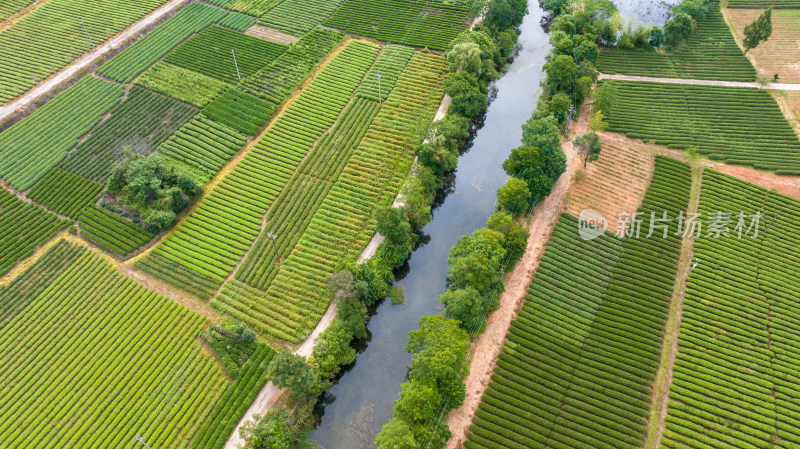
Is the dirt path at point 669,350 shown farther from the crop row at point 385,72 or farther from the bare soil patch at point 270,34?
the bare soil patch at point 270,34

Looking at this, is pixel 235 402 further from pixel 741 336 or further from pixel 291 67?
pixel 291 67

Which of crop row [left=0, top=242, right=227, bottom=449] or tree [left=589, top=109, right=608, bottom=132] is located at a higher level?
tree [left=589, top=109, right=608, bottom=132]

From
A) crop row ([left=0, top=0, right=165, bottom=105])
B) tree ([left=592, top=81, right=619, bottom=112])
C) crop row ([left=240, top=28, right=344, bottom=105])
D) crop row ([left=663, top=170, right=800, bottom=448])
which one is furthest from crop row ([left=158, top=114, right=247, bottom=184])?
crop row ([left=663, top=170, right=800, bottom=448])

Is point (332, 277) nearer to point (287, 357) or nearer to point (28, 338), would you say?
point (287, 357)

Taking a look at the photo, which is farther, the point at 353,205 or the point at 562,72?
the point at 562,72

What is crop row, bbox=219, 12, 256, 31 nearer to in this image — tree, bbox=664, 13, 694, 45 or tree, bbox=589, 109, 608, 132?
tree, bbox=589, 109, 608, 132

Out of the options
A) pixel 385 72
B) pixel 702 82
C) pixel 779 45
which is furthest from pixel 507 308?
pixel 779 45
